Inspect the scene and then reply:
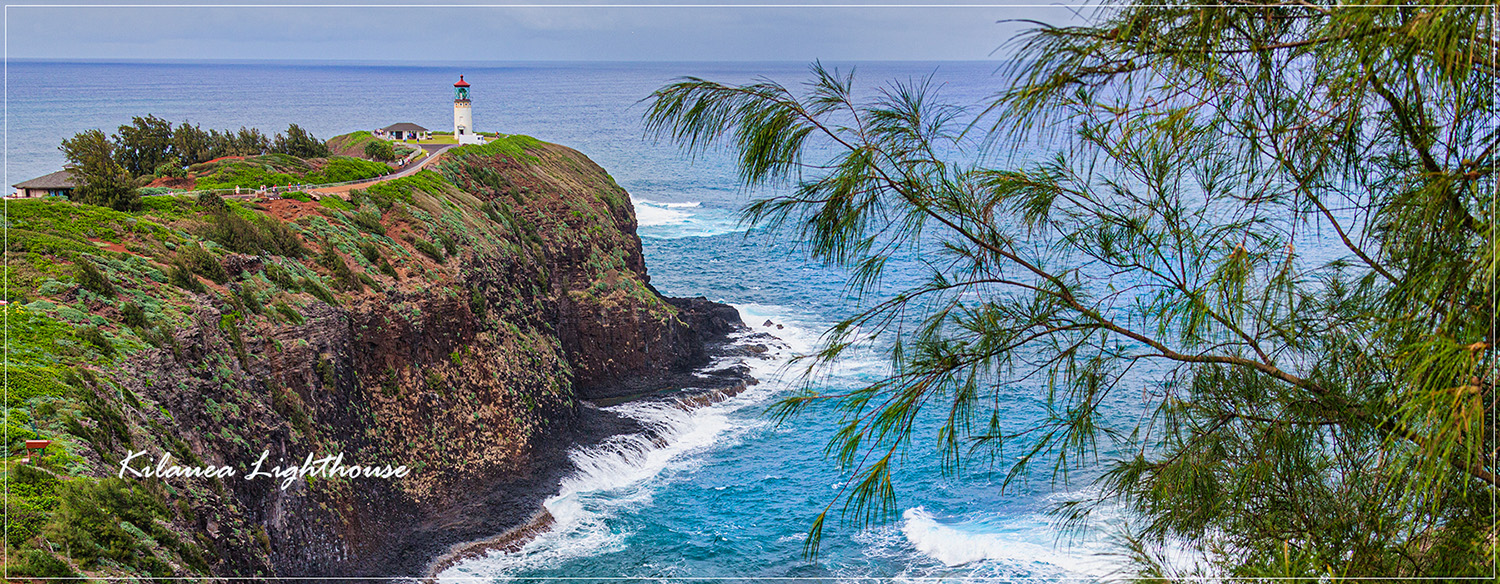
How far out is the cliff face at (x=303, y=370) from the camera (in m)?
14.0

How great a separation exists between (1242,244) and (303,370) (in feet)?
68.8

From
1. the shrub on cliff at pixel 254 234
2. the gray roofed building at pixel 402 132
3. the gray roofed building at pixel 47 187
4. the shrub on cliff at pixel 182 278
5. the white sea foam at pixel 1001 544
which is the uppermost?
the gray roofed building at pixel 402 132

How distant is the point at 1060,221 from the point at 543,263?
99.4 feet

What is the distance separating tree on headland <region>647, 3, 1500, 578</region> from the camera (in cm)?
398

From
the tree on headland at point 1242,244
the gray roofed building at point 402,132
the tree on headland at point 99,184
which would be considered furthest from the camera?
the gray roofed building at point 402,132

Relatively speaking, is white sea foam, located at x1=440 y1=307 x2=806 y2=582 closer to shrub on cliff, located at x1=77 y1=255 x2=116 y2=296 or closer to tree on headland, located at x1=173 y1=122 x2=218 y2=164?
shrub on cliff, located at x1=77 y1=255 x2=116 y2=296

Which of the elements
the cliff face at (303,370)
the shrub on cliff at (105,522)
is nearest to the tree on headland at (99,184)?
the cliff face at (303,370)

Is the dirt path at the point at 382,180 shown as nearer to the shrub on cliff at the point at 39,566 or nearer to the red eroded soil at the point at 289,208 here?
the red eroded soil at the point at 289,208

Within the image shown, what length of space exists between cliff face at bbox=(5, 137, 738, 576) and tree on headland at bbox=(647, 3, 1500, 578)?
11.5m

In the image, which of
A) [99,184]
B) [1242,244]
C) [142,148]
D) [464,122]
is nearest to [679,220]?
[464,122]

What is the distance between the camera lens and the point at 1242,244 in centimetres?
470

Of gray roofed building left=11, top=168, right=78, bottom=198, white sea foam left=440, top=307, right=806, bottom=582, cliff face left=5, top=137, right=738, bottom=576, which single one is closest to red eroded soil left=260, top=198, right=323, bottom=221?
cliff face left=5, top=137, right=738, bottom=576

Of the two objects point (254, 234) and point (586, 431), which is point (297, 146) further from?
point (586, 431)

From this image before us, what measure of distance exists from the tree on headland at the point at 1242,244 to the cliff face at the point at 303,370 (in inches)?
454
